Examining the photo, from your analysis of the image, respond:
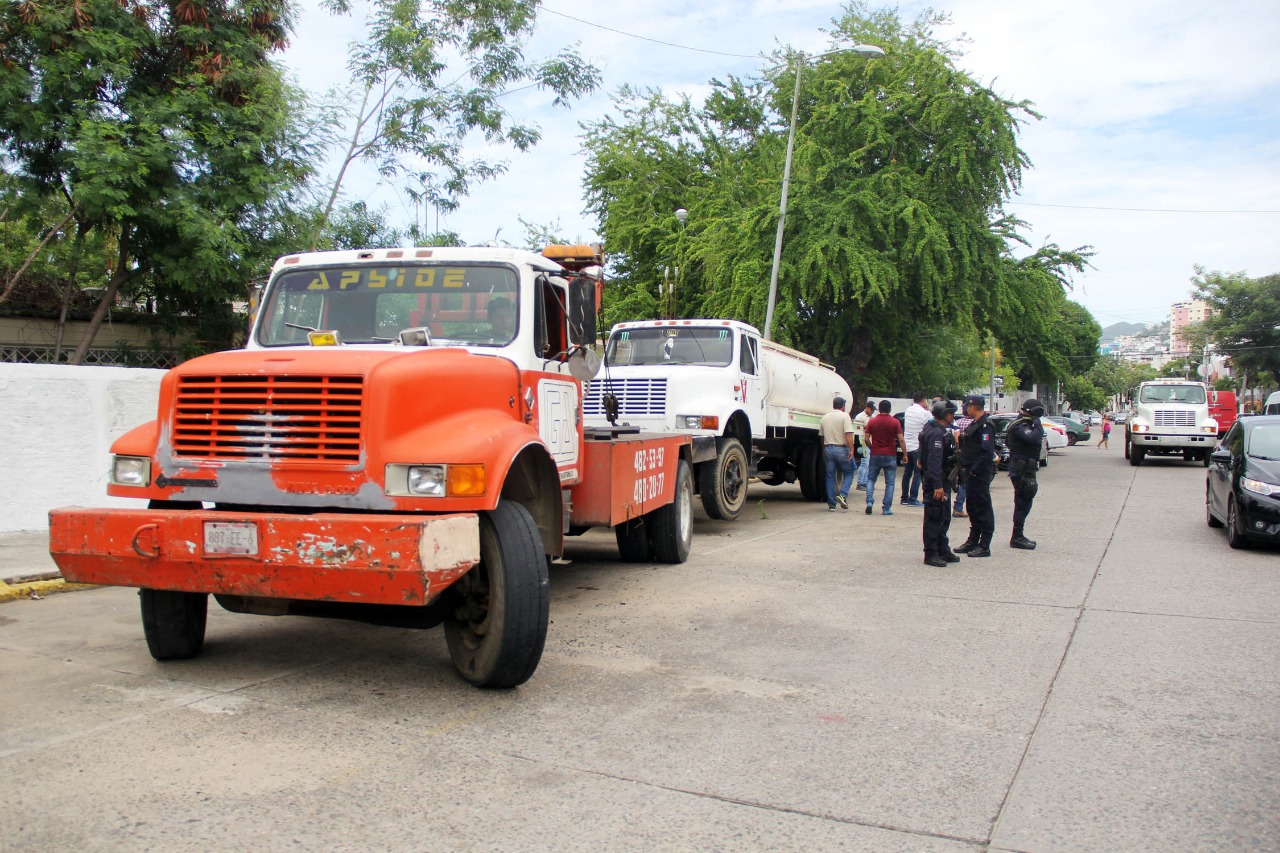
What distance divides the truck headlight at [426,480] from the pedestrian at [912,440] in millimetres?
11399

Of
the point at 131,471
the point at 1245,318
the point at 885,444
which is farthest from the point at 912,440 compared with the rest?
the point at 1245,318

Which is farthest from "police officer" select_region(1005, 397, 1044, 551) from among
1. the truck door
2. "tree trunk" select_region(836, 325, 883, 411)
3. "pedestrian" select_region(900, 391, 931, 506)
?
"tree trunk" select_region(836, 325, 883, 411)

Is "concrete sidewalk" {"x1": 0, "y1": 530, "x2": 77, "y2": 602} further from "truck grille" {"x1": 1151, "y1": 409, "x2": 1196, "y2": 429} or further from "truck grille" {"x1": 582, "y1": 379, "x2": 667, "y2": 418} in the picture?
"truck grille" {"x1": 1151, "y1": 409, "x2": 1196, "y2": 429}

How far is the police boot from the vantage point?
431 inches

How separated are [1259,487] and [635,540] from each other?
664 cm

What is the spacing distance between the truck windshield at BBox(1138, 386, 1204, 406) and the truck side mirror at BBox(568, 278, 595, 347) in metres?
24.4

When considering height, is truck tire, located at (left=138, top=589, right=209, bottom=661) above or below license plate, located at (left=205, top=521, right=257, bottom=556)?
below

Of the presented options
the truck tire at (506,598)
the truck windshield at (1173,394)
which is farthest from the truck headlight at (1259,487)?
the truck windshield at (1173,394)

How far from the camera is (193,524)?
15.6ft

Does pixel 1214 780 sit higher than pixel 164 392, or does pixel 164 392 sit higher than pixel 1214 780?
pixel 164 392

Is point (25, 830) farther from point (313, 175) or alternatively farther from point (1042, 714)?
point (313, 175)

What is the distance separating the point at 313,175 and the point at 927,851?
12.7m

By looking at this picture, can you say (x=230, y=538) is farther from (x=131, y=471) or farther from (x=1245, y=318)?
(x=1245, y=318)

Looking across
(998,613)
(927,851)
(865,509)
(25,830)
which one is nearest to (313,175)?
(865,509)
